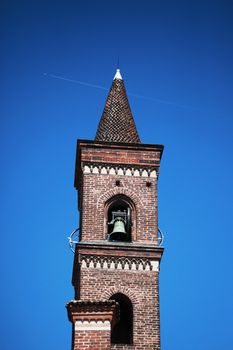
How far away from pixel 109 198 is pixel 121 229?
1296 millimetres

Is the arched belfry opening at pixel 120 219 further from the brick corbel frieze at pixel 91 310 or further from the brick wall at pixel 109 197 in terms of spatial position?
the brick corbel frieze at pixel 91 310

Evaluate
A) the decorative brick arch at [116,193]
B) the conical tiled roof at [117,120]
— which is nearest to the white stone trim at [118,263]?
the decorative brick arch at [116,193]

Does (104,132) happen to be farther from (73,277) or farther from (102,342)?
(102,342)

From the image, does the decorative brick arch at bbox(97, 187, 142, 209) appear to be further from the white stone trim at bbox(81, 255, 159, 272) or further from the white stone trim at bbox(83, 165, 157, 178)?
the white stone trim at bbox(81, 255, 159, 272)

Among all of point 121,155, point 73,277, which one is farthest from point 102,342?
point 121,155

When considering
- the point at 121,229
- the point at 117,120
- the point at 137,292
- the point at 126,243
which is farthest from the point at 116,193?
the point at 137,292

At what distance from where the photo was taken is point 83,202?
2962 centimetres

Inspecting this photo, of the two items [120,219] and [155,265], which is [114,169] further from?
[155,265]

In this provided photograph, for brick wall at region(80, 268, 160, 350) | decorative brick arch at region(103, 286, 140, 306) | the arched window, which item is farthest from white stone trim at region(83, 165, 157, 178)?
the arched window

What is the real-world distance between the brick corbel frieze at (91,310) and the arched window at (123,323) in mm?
4462

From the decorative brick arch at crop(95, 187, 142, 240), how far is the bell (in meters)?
0.32

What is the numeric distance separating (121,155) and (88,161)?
1.19 meters

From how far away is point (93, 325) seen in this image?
2284 cm

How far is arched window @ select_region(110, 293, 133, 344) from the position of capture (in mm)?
27516
